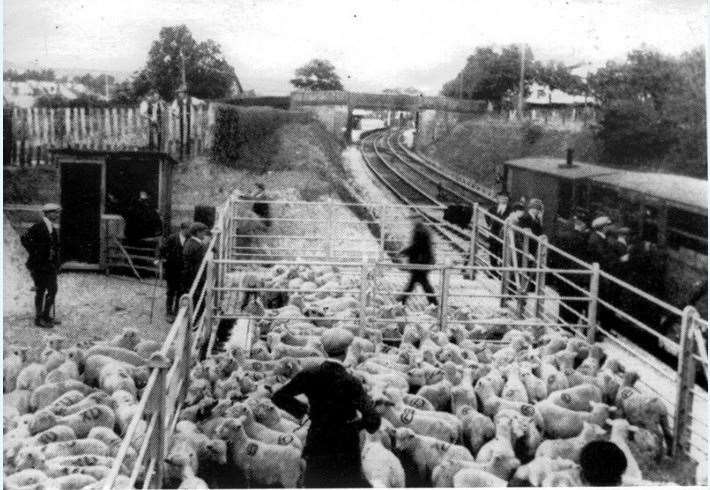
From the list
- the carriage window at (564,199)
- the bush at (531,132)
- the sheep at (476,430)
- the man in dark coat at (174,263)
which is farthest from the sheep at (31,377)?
the carriage window at (564,199)

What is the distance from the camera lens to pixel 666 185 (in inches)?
279

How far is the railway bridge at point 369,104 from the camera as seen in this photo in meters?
6.89

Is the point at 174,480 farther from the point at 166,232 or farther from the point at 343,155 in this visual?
the point at 343,155

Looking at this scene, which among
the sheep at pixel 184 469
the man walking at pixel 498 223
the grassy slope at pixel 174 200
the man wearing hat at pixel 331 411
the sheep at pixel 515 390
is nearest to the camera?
the man wearing hat at pixel 331 411

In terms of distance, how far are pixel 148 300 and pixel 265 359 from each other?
187 centimetres

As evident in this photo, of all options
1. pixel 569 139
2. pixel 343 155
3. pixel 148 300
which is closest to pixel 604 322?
pixel 569 139

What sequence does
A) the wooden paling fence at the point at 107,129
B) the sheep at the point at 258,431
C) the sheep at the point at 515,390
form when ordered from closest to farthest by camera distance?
the sheep at the point at 258,431 < the sheep at the point at 515,390 < the wooden paling fence at the point at 107,129

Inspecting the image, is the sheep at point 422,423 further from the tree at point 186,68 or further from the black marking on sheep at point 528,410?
the tree at point 186,68

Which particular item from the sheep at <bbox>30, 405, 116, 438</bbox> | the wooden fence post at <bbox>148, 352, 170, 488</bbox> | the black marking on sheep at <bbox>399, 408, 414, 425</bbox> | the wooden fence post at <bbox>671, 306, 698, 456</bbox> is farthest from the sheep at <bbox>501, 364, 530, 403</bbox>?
the sheep at <bbox>30, 405, 116, 438</bbox>

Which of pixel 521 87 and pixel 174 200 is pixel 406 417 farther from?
pixel 174 200

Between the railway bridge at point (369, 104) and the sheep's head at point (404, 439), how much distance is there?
324 centimetres

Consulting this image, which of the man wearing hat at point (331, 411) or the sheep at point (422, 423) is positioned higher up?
the man wearing hat at point (331, 411)

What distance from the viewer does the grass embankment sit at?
7.65m

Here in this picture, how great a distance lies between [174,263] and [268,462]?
334cm
